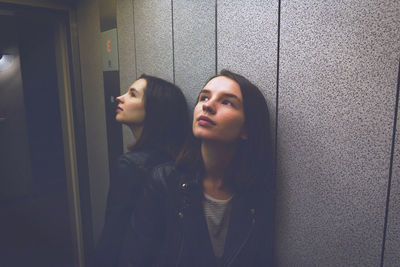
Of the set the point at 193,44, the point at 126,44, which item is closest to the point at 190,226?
the point at 193,44

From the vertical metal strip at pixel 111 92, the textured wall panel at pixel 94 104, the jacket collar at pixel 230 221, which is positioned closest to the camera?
the jacket collar at pixel 230 221

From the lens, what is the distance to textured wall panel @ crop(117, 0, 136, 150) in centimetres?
202

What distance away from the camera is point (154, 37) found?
1.85 meters

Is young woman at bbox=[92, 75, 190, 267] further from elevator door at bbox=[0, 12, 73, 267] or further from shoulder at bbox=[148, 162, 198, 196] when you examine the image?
elevator door at bbox=[0, 12, 73, 267]

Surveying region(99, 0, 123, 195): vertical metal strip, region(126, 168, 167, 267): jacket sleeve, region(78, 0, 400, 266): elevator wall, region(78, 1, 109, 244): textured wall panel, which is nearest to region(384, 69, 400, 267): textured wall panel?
region(78, 0, 400, 266): elevator wall

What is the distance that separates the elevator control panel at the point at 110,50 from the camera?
86.0 inches

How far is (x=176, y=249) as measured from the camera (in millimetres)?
1218

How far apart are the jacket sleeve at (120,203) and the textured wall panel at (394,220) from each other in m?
1.12

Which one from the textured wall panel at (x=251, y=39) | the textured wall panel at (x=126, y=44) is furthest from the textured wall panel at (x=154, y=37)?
the textured wall panel at (x=251, y=39)

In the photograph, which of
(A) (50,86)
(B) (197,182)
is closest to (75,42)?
(A) (50,86)

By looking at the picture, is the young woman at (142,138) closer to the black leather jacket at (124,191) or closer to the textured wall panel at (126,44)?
the black leather jacket at (124,191)

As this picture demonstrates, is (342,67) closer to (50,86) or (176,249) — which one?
(176,249)

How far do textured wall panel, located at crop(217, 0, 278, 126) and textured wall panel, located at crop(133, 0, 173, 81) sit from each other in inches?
17.8

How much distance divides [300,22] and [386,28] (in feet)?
1.03
